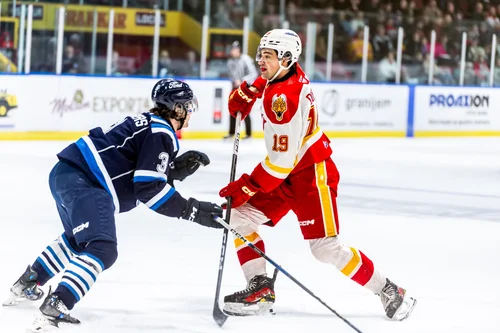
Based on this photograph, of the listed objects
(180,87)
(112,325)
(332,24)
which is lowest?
(112,325)

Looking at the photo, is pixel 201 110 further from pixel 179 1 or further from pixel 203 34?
pixel 179 1

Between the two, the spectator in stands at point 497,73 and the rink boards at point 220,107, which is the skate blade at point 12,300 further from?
the spectator in stands at point 497,73

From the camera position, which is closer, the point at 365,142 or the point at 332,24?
the point at 365,142

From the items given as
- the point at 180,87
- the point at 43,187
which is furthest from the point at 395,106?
the point at 180,87

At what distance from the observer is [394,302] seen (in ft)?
12.4

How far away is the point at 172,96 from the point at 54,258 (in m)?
0.76

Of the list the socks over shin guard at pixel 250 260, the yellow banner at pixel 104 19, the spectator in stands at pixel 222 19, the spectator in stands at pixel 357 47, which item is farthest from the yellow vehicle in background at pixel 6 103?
the socks over shin guard at pixel 250 260

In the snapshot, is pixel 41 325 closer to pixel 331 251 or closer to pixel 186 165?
pixel 186 165

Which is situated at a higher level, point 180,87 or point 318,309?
point 180,87

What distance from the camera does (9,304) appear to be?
3693 millimetres

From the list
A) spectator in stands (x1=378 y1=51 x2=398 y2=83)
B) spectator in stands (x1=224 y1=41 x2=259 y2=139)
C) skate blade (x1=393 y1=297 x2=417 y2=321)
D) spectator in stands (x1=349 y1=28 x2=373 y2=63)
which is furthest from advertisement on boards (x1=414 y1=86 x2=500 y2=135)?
skate blade (x1=393 y1=297 x2=417 y2=321)

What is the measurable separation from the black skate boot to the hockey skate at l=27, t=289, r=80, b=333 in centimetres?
70

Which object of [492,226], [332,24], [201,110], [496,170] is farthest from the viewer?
[332,24]

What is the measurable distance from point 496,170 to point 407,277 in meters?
5.94
